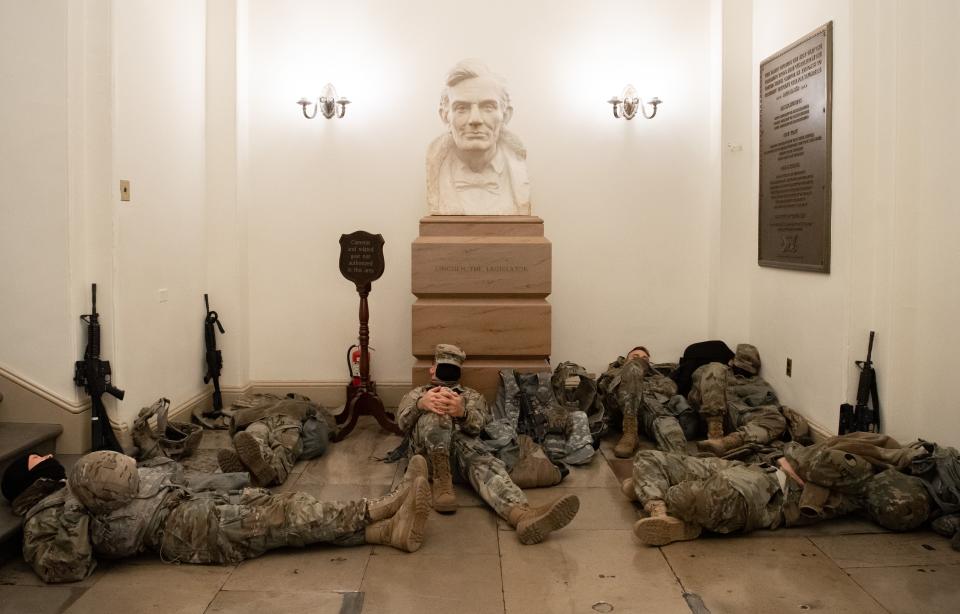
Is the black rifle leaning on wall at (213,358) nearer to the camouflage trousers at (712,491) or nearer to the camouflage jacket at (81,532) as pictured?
the camouflage jacket at (81,532)

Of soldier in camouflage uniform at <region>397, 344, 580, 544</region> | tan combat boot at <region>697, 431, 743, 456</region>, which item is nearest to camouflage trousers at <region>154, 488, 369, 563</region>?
soldier in camouflage uniform at <region>397, 344, 580, 544</region>

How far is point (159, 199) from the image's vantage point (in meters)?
5.62

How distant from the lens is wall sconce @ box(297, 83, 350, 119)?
6.71 m

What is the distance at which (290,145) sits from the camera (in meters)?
6.88

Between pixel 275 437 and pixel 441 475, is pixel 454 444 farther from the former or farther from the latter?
pixel 275 437

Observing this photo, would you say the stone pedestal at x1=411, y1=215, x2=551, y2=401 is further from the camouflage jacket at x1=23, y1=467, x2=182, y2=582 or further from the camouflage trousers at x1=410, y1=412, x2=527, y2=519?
the camouflage jacket at x1=23, y1=467, x2=182, y2=582

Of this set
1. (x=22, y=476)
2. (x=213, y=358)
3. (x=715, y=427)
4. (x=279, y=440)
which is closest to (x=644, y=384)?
(x=715, y=427)

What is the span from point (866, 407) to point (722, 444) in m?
0.92

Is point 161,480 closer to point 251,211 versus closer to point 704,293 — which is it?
point 251,211

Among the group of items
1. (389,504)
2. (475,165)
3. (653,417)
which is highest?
(475,165)

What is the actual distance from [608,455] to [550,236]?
2.31 meters

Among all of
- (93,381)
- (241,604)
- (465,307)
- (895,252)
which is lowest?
(241,604)

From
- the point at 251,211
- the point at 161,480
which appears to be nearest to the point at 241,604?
the point at 161,480

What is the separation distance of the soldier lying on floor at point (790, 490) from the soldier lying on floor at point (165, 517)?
3.94 ft
